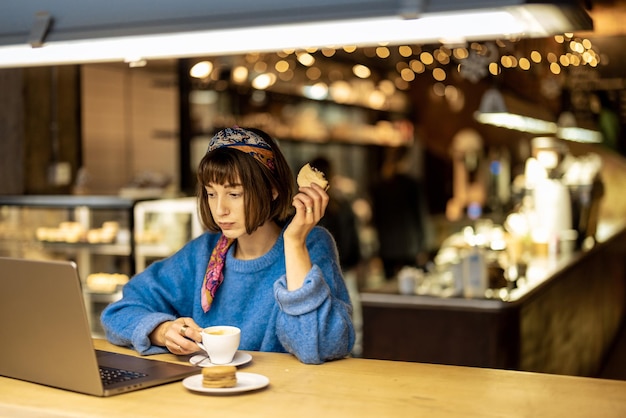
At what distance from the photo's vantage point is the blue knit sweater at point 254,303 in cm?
243

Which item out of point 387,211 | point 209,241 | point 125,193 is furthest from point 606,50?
point 209,241

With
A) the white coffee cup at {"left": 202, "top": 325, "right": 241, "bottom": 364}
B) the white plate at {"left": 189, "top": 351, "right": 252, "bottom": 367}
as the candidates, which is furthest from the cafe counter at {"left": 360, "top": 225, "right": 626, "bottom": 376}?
the white coffee cup at {"left": 202, "top": 325, "right": 241, "bottom": 364}

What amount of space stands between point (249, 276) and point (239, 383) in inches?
25.2

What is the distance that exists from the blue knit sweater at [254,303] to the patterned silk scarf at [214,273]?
0.09 ft

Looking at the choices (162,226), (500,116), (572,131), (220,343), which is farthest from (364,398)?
(572,131)

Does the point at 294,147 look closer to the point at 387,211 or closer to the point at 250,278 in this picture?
the point at 387,211

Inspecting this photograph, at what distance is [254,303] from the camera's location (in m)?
2.73

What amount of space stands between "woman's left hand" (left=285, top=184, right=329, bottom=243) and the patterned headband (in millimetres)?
207

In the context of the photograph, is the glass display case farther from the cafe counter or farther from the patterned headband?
the patterned headband

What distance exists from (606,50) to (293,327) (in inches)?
241

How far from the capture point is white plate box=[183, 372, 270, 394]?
6.81 feet

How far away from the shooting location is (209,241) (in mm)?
2902

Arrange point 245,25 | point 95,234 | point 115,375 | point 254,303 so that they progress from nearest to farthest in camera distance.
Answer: point 115,375 → point 245,25 → point 254,303 → point 95,234

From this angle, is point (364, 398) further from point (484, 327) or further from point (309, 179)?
point (484, 327)
